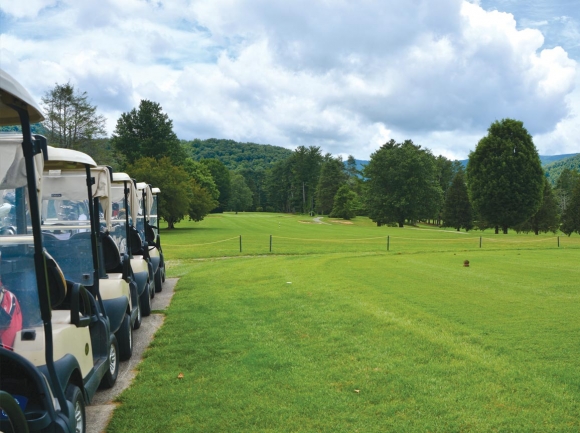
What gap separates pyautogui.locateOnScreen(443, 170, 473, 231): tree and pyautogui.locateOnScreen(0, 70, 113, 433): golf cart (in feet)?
213

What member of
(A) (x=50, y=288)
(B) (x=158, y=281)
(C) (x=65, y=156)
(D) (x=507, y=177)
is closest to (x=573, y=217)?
(D) (x=507, y=177)

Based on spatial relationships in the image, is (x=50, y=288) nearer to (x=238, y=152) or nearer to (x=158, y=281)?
(x=158, y=281)

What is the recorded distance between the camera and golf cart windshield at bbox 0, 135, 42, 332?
10.1 ft

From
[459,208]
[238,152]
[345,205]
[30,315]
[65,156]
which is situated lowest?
[30,315]

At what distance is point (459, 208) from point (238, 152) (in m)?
98.2

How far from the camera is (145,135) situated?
6100 centimetres

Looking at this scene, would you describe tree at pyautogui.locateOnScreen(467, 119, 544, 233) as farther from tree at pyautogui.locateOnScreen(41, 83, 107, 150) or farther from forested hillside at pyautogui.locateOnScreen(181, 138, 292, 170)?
forested hillside at pyautogui.locateOnScreen(181, 138, 292, 170)

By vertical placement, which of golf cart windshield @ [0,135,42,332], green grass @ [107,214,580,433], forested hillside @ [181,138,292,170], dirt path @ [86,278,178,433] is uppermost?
forested hillside @ [181,138,292,170]

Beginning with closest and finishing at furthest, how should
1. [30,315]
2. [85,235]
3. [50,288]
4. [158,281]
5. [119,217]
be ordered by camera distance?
[30,315] → [50,288] → [85,235] → [119,217] → [158,281]

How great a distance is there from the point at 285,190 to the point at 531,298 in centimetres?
10277

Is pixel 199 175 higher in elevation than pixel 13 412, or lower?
higher

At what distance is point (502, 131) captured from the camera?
47.7 metres

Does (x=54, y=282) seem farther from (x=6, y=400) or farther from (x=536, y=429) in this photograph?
(x=536, y=429)

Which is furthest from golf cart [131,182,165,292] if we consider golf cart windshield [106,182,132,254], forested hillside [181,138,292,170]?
forested hillside [181,138,292,170]
